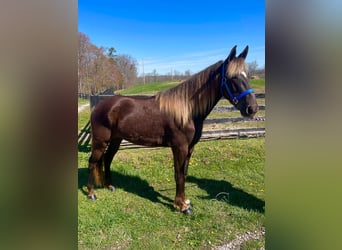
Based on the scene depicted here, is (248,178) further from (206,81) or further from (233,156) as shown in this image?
(206,81)

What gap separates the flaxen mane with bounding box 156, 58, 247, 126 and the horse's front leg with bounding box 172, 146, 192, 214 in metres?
0.21

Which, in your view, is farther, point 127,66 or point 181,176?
point 181,176

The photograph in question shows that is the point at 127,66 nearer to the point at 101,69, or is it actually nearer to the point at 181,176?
the point at 101,69

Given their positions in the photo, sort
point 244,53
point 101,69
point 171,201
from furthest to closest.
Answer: point 171,201 < point 101,69 < point 244,53

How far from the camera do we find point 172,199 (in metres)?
1.86

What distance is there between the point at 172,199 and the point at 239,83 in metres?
0.98

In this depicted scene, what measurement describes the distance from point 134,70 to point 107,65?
178 mm

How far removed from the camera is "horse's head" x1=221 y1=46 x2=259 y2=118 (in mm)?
1536

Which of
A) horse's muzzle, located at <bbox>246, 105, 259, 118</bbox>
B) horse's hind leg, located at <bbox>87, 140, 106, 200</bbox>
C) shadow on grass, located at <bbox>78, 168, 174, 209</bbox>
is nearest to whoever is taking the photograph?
horse's muzzle, located at <bbox>246, 105, 259, 118</bbox>

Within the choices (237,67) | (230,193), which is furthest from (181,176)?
(237,67)

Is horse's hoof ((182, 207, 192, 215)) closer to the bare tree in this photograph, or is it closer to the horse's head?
the horse's head

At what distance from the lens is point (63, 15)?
96 cm

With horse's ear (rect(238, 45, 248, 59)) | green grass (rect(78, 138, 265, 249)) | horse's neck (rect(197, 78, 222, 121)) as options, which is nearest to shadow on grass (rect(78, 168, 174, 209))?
green grass (rect(78, 138, 265, 249))

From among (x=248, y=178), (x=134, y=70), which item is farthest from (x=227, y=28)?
(x=248, y=178)
